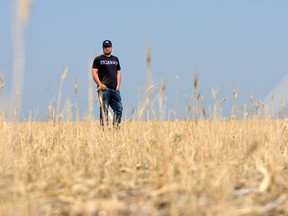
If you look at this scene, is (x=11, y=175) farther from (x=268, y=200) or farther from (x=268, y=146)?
(x=268, y=146)

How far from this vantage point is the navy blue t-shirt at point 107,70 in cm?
754

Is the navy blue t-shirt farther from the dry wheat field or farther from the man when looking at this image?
the dry wheat field

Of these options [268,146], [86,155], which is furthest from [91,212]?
[268,146]

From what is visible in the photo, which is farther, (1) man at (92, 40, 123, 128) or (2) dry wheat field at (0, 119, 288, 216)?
(1) man at (92, 40, 123, 128)

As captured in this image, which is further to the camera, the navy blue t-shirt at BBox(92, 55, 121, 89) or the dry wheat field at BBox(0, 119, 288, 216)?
the navy blue t-shirt at BBox(92, 55, 121, 89)

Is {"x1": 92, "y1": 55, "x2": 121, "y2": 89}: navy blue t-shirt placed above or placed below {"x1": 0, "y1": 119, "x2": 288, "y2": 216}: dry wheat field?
above

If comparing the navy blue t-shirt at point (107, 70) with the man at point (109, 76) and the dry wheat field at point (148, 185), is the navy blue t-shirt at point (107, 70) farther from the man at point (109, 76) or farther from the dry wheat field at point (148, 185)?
the dry wheat field at point (148, 185)

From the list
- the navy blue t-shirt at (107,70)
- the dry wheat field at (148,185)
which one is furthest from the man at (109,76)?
the dry wheat field at (148,185)

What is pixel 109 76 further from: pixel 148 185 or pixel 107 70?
pixel 148 185

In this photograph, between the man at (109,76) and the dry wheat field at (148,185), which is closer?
the dry wheat field at (148,185)

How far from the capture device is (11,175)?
9.93ft

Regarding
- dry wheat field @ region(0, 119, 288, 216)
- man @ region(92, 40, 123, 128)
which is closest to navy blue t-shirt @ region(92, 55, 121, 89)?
man @ region(92, 40, 123, 128)

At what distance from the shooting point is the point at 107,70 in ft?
24.7

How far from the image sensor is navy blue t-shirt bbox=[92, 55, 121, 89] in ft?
24.7
